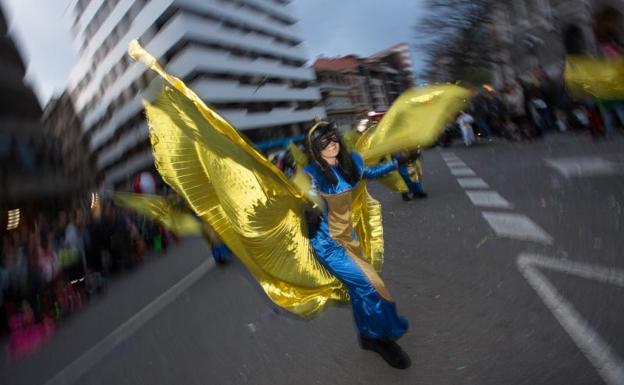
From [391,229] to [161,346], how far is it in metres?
4.14

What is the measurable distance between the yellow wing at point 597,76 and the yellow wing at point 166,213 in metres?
6.65

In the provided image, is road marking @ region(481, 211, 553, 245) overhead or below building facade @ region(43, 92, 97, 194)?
below

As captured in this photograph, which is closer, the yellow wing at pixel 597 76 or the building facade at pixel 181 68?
the yellow wing at pixel 597 76

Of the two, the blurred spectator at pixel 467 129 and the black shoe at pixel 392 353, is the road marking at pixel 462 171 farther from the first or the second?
the black shoe at pixel 392 353

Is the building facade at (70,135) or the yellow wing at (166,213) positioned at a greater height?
the building facade at (70,135)

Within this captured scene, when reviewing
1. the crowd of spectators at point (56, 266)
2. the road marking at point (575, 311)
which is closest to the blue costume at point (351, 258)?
the road marking at point (575, 311)

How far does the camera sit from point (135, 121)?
49375mm

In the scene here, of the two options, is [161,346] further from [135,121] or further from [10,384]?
[135,121]

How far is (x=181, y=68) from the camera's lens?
43.9m

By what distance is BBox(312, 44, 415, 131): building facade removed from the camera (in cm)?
7819

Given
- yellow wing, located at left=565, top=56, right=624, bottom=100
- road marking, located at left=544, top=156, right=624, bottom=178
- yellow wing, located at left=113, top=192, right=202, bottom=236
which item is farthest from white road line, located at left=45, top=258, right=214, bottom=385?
yellow wing, located at left=565, top=56, right=624, bottom=100

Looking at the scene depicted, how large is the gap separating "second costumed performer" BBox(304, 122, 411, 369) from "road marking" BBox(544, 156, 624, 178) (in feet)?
17.7

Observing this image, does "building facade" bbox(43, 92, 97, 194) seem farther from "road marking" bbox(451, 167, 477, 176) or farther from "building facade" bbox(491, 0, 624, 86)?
"building facade" bbox(491, 0, 624, 86)

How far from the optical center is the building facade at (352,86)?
7819 cm
